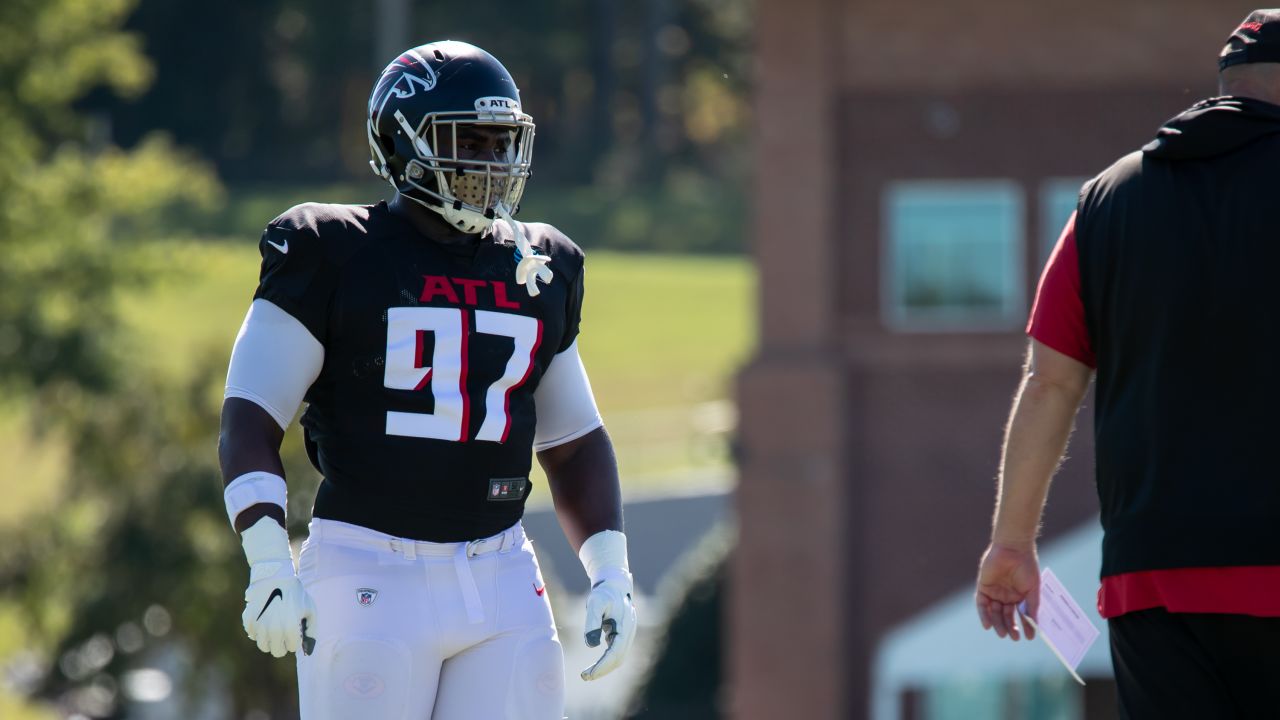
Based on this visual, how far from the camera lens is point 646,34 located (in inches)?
2051

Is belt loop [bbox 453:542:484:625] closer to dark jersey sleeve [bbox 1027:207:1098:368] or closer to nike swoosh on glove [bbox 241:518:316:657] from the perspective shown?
nike swoosh on glove [bbox 241:518:316:657]

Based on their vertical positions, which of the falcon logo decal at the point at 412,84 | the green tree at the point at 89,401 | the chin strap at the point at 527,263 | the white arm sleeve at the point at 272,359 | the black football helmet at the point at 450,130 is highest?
the falcon logo decal at the point at 412,84

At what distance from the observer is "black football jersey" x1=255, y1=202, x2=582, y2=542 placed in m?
3.61

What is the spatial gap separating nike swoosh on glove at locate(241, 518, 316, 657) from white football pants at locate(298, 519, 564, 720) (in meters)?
0.13

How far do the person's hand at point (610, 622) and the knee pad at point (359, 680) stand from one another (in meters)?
0.39

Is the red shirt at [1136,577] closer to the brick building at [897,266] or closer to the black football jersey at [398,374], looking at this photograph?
the black football jersey at [398,374]

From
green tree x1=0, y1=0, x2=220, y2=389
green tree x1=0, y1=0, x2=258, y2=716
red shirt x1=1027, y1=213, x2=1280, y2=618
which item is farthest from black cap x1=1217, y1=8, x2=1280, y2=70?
green tree x1=0, y1=0, x2=220, y2=389

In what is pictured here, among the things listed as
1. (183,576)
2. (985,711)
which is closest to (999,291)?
(985,711)

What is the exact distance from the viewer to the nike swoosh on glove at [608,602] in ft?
12.2

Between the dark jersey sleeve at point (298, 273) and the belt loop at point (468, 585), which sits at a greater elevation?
the dark jersey sleeve at point (298, 273)

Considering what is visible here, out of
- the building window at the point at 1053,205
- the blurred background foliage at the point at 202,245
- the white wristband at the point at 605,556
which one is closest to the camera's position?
the white wristband at the point at 605,556

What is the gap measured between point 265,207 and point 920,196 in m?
38.0

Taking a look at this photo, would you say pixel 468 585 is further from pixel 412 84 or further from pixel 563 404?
pixel 412 84

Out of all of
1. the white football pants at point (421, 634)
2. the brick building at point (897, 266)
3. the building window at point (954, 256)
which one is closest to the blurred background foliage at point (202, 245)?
the brick building at point (897, 266)
